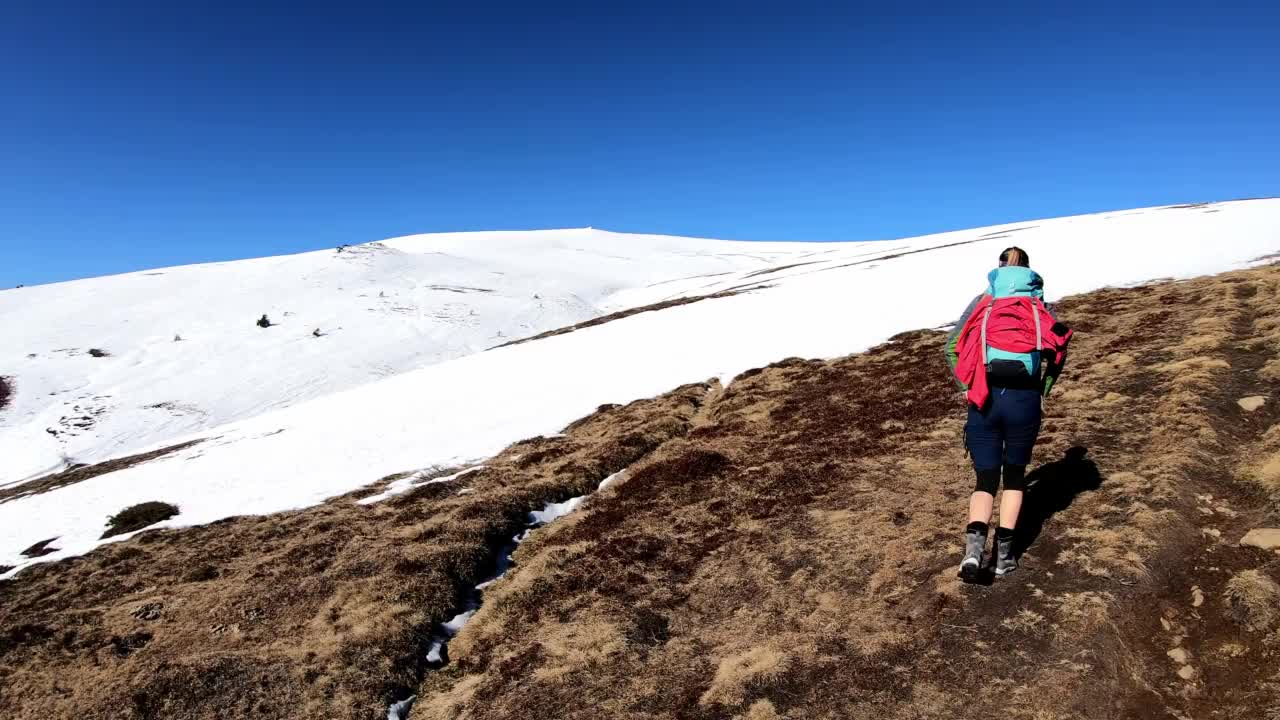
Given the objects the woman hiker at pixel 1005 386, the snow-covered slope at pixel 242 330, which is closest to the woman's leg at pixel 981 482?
the woman hiker at pixel 1005 386

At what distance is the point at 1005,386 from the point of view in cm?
707

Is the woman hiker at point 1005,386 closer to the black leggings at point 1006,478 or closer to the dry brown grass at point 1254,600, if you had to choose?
the black leggings at point 1006,478

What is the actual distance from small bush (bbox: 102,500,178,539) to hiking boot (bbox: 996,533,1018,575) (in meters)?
22.8

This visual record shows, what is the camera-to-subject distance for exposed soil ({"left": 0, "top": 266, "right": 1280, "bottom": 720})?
20.9 feet

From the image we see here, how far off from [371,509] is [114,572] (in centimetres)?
574

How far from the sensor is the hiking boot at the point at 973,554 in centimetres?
729

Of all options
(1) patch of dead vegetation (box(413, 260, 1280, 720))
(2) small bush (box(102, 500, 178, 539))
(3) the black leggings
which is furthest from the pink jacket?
(2) small bush (box(102, 500, 178, 539))

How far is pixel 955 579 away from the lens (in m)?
7.80

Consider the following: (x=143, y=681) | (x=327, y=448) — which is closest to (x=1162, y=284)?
(x=143, y=681)

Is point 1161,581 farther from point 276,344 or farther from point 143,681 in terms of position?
point 276,344

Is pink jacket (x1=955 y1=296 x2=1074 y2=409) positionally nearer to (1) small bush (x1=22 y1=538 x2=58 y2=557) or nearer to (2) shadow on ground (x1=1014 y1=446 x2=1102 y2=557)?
(2) shadow on ground (x1=1014 y1=446 x2=1102 y2=557)

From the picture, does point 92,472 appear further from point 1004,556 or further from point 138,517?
point 1004,556

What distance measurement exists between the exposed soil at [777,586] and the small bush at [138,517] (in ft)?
7.78

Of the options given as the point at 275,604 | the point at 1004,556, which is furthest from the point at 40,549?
the point at 1004,556
